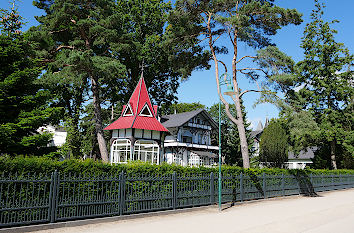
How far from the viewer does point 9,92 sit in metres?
13.9

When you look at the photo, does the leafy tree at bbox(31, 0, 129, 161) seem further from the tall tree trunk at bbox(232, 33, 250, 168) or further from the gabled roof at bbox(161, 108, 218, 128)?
the gabled roof at bbox(161, 108, 218, 128)

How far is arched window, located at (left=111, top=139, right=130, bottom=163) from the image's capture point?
2744 cm

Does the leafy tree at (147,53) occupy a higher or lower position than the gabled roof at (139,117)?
higher

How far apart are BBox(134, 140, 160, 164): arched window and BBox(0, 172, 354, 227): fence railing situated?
47.7 feet

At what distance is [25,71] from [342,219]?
52.9ft

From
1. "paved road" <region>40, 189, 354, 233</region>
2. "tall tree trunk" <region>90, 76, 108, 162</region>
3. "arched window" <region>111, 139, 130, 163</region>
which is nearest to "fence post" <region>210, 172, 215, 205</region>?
"paved road" <region>40, 189, 354, 233</region>

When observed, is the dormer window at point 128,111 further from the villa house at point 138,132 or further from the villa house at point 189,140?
the villa house at point 189,140

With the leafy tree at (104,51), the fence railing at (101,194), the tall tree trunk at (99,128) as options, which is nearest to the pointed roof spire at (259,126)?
the leafy tree at (104,51)

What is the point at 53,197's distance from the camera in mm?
8094

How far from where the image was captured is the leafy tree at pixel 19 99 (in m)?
13.3

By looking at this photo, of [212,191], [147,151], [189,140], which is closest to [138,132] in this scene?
[147,151]

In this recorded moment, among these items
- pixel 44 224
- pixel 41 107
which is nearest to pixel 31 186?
pixel 44 224

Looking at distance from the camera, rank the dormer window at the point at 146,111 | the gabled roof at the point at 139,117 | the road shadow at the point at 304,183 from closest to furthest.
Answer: the road shadow at the point at 304,183 → the gabled roof at the point at 139,117 → the dormer window at the point at 146,111

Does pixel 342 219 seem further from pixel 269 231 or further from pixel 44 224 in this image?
pixel 44 224
